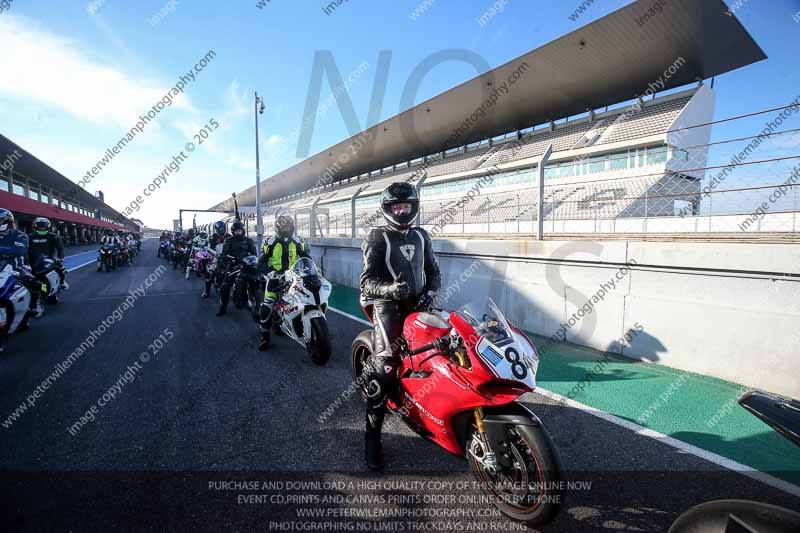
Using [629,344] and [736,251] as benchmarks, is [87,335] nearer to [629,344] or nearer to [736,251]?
[629,344]

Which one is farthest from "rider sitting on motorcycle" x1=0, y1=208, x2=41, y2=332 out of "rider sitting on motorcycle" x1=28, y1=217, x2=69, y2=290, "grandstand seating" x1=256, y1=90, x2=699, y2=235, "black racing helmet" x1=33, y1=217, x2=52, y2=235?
"grandstand seating" x1=256, y1=90, x2=699, y2=235

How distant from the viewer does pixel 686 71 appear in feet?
71.2

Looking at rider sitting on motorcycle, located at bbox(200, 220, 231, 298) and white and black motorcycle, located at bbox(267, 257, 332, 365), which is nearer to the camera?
white and black motorcycle, located at bbox(267, 257, 332, 365)

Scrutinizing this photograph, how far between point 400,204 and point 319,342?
8.00 ft

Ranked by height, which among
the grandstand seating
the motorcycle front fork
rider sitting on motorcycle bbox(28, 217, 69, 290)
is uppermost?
the grandstand seating

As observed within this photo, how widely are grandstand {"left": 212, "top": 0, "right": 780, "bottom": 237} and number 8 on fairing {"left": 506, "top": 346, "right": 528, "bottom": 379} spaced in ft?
12.9

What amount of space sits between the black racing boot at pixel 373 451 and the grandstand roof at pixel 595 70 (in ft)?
80.8

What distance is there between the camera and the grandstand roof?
19.0 metres

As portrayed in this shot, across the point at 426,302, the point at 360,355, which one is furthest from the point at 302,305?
the point at 426,302

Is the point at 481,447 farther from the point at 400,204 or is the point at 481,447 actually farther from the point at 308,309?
the point at 308,309

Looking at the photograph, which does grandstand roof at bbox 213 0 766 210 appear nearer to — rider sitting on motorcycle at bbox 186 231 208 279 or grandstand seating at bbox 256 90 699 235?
grandstand seating at bbox 256 90 699 235

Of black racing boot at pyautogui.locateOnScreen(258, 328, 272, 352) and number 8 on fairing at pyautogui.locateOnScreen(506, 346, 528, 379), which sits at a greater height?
number 8 on fairing at pyautogui.locateOnScreen(506, 346, 528, 379)

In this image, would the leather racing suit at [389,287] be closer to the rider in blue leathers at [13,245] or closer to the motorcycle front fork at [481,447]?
the motorcycle front fork at [481,447]

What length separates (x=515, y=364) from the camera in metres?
1.99
